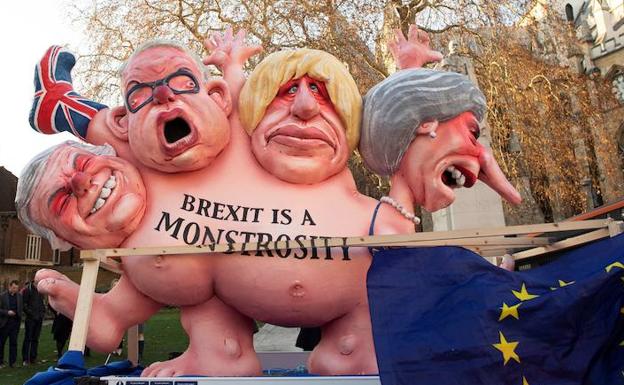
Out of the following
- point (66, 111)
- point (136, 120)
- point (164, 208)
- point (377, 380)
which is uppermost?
point (66, 111)

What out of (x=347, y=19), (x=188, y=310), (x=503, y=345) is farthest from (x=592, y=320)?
(x=347, y=19)

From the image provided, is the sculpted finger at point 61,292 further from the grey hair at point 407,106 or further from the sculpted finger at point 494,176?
the sculpted finger at point 494,176

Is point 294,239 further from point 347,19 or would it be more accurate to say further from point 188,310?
point 347,19

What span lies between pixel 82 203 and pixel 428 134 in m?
1.98

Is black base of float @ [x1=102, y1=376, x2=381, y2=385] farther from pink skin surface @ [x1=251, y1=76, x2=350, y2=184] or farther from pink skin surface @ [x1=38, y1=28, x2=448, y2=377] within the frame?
pink skin surface @ [x1=251, y1=76, x2=350, y2=184]

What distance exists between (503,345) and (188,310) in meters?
1.74

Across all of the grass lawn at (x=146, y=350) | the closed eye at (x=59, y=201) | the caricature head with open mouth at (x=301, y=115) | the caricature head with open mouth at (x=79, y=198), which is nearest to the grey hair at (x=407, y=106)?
the caricature head with open mouth at (x=301, y=115)

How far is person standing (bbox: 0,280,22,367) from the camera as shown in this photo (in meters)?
7.83

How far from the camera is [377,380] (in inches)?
94.8

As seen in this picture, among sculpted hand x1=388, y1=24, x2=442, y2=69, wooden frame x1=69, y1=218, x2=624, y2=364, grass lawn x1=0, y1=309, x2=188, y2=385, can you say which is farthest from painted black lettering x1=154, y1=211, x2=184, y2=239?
grass lawn x1=0, y1=309, x2=188, y2=385

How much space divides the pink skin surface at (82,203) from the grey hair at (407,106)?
141cm

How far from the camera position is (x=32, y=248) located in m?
22.7

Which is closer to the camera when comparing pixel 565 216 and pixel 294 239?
pixel 294 239

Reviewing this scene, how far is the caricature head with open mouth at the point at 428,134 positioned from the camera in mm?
3000
